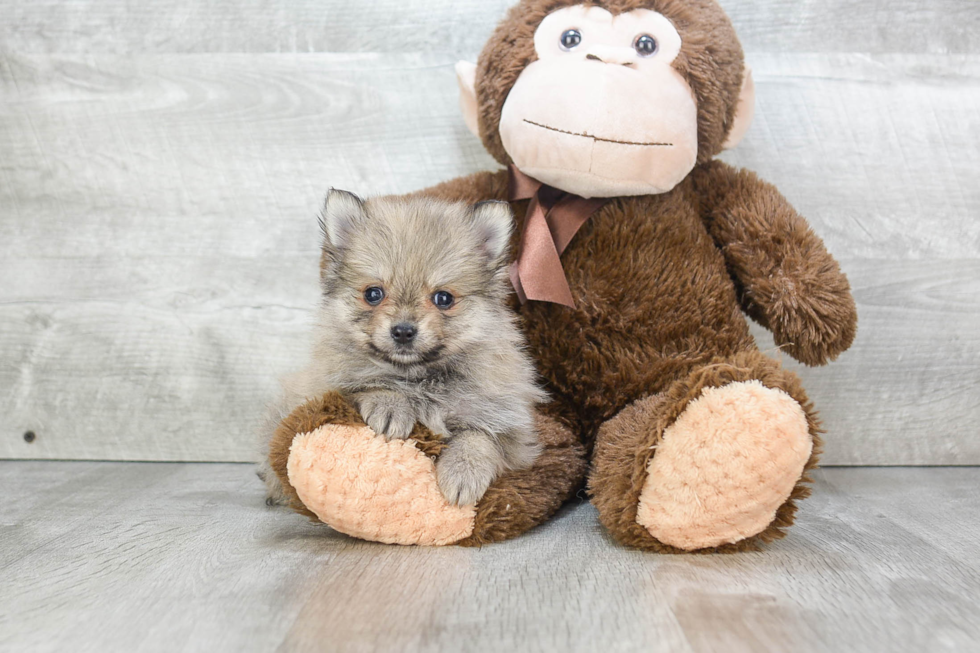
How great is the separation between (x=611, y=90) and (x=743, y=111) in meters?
0.41

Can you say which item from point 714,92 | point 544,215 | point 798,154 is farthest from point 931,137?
point 544,215

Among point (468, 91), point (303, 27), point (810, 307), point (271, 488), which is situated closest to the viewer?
point (810, 307)

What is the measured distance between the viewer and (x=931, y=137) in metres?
1.94

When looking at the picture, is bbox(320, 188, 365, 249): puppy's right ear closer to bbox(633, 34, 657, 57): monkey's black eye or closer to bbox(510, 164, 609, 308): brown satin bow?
bbox(510, 164, 609, 308): brown satin bow

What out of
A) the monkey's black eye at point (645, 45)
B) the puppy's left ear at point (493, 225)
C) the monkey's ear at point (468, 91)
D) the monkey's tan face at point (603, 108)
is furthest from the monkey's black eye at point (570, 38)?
the puppy's left ear at point (493, 225)

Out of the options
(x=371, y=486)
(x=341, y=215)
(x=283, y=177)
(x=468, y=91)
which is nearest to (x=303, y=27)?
(x=283, y=177)

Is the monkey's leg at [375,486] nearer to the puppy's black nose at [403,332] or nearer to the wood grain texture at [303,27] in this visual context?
the puppy's black nose at [403,332]

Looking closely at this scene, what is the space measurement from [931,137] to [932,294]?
1.30 feet

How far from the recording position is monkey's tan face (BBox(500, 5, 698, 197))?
4.60ft

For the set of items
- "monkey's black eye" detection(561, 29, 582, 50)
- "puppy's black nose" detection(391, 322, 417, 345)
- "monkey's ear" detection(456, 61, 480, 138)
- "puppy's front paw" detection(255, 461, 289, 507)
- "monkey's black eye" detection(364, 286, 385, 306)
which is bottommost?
"puppy's front paw" detection(255, 461, 289, 507)

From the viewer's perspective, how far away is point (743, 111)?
1.65m

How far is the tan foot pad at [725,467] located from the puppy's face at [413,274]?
15.3 inches

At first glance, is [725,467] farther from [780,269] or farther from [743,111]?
[743,111]

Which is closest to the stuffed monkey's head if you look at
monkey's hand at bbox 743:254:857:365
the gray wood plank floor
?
monkey's hand at bbox 743:254:857:365
